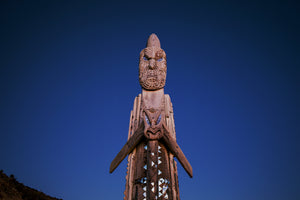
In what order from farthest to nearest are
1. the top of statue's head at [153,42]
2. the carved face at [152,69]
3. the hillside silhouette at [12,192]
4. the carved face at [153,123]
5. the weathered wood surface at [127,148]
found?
the hillside silhouette at [12,192] < the top of statue's head at [153,42] < the carved face at [152,69] < the weathered wood surface at [127,148] < the carved face at [153,123]

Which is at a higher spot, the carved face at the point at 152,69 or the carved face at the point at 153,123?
the carved face at the point at 152,69

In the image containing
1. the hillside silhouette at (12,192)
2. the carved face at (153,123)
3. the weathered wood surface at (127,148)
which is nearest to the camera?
the carved face at (153,123)

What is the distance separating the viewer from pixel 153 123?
490 cm

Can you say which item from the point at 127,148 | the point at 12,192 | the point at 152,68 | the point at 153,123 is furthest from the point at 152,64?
the point at 12,192

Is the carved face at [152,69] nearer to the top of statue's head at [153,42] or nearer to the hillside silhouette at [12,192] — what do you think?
the top of statue's head at [153,42]

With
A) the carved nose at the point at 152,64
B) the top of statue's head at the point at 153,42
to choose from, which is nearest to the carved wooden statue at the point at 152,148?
the carved nose at the point at 152,64

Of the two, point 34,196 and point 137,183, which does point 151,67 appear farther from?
point 34,196

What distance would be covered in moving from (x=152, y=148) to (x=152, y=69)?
2712 millimetres

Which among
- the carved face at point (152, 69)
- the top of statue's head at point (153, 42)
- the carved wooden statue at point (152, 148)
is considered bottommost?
the carved wooden statue at point (152, 148)

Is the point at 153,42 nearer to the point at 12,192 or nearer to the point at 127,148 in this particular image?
the point at 127,148

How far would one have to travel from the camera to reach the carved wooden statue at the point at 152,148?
169 inches

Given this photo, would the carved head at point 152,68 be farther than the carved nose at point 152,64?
No

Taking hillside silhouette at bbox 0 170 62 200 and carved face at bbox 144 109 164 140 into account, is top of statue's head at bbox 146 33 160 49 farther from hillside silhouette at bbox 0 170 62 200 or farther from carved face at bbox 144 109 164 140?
hillside silhouette at bbox 0 170 62 200

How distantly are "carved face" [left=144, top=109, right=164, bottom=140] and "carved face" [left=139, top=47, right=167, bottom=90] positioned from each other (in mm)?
959
